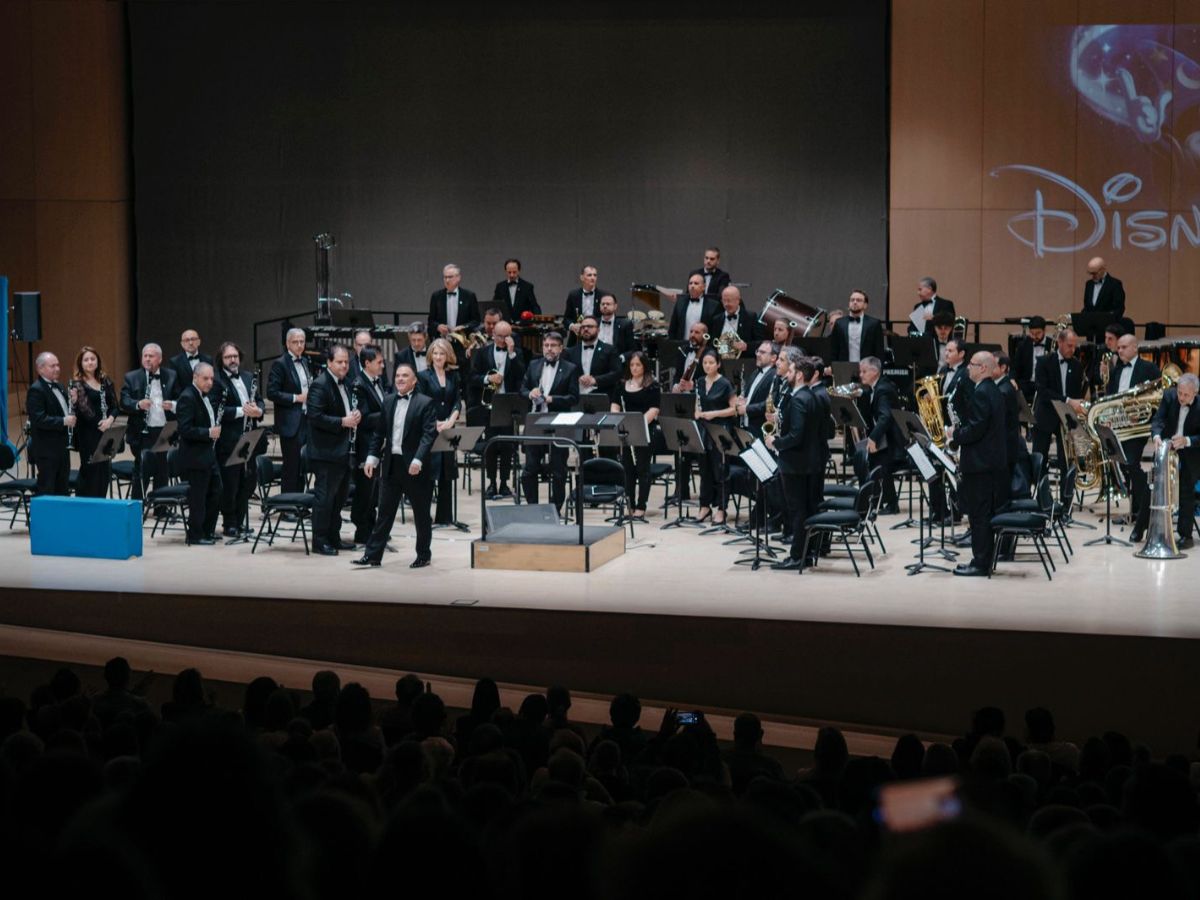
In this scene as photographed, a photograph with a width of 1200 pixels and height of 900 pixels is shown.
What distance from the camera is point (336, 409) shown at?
10.8 m

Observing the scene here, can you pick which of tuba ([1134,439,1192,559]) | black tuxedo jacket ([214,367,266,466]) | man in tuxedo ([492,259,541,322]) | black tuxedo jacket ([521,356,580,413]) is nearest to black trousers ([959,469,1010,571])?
tuba ([1134,439,1192,559])

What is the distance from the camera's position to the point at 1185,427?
10758mm

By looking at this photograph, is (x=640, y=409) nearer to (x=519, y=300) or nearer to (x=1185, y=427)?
(x=519, y=300)

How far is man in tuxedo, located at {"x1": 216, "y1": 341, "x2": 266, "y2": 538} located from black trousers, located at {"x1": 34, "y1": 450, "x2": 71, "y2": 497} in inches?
53.0

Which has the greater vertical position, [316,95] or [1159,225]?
[316,95]

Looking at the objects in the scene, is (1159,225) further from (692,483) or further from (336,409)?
(336,409)

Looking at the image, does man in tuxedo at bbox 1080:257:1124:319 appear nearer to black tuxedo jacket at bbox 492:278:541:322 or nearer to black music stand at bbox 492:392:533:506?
black tuxedo jacket at bbox 492:278:541:322

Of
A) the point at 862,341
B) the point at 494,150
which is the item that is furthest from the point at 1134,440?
the point at 494,150

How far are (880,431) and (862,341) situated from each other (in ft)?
8.52

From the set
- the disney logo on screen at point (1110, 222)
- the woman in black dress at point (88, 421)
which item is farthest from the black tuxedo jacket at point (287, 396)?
the disney logo on screen at point (1110, 222)

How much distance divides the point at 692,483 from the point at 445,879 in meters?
12.6

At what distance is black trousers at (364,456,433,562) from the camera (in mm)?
10453

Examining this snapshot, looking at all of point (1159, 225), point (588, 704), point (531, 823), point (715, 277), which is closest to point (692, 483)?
point (715, 277)

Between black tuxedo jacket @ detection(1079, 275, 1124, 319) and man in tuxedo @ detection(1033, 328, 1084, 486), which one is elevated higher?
black tuxedo jacket @ detection(1079, 275, 1124, 319)
